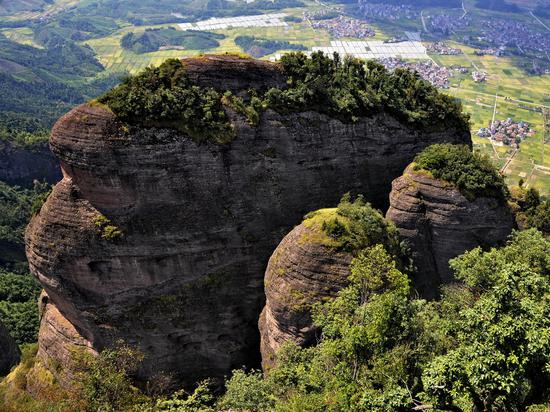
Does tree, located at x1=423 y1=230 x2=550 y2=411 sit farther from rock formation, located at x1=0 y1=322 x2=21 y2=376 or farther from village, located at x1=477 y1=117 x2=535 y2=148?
village, located at x1=477 y1=117 x2=535 y2=148

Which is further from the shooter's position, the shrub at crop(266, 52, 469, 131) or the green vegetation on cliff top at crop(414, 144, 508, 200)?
the shrub at crop(266, 52, 469, 131)

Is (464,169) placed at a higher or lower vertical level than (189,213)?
higher

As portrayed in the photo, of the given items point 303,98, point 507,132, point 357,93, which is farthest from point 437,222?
point 507,132

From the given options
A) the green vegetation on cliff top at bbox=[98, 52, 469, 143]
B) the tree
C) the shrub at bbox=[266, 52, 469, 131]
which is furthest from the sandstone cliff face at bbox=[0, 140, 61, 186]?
the tree

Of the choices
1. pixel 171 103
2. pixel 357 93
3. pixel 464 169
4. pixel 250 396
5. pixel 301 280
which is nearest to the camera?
pixel 250 396

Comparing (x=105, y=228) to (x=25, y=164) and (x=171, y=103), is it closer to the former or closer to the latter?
(x=171, y=103)

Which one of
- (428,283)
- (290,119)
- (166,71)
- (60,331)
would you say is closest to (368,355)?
(428,283)

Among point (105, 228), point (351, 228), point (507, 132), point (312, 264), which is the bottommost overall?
point (507, 132)

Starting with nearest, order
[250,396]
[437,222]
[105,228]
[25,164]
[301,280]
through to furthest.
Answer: [250,396]
[301,280]
[105,228]
[437,222]
[25,164]
